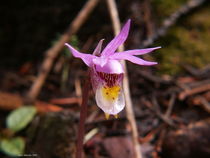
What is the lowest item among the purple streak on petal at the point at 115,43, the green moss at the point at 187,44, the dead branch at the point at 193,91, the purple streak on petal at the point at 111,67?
the purple streak on petal at the point at 111,67

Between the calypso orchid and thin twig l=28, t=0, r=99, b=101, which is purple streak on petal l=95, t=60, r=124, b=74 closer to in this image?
the calypso orchid

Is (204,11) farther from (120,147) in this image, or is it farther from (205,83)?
(120,147)

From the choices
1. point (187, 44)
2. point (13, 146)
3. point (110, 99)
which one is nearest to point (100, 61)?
point (110, 99)

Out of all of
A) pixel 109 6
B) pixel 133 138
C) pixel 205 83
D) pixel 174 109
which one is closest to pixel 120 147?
pixel 133 138

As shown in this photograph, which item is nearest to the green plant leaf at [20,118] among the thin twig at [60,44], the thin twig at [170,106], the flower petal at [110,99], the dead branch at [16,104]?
the dead branch at [16,104]

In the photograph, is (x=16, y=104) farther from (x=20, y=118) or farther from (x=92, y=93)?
(x=92, y=93)

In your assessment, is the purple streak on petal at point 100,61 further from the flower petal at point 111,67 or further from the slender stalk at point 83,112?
the slender stalk at point 83,112

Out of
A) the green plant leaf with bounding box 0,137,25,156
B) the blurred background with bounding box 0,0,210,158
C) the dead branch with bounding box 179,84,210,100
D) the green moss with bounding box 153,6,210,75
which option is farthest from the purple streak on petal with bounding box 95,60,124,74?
the green moss with bounding box 153,6,210,75
